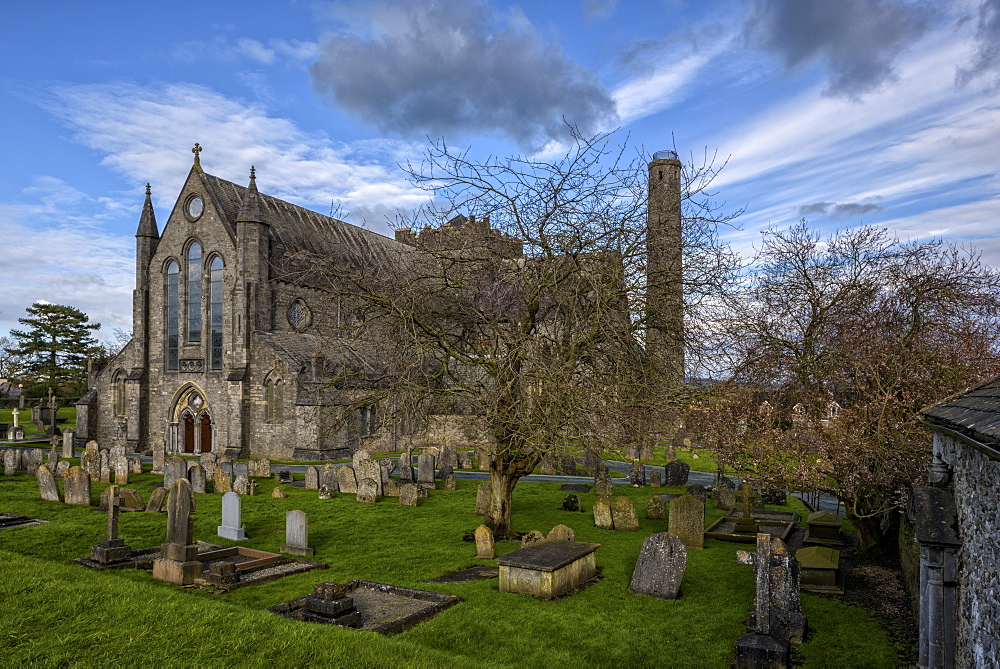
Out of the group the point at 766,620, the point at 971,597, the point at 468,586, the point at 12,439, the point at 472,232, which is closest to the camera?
the point at 971,597

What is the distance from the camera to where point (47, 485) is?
703 inches

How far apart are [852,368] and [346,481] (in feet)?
45.9

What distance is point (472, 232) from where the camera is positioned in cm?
1280

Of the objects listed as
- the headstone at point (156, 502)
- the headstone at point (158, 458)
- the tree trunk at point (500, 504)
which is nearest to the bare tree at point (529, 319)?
the tree trunk at point (500, 504)

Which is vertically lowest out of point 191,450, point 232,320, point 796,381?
point 191,450

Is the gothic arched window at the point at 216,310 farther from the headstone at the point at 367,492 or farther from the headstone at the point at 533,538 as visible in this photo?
the headstone at the point at 533,538

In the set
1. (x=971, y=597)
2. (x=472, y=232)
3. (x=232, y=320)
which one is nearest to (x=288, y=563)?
(x=472, y=232)

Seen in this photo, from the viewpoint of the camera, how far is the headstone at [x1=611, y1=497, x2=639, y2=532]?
49.6ft

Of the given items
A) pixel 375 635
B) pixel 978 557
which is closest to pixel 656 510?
pixel 375 635

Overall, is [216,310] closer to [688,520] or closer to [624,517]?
[624,517]

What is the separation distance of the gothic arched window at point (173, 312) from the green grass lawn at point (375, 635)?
59.7 ft

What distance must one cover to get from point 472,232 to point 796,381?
7.09 m

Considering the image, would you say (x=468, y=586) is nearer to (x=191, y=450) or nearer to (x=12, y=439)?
(x=191, y=450)

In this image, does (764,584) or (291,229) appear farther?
(291,229)
